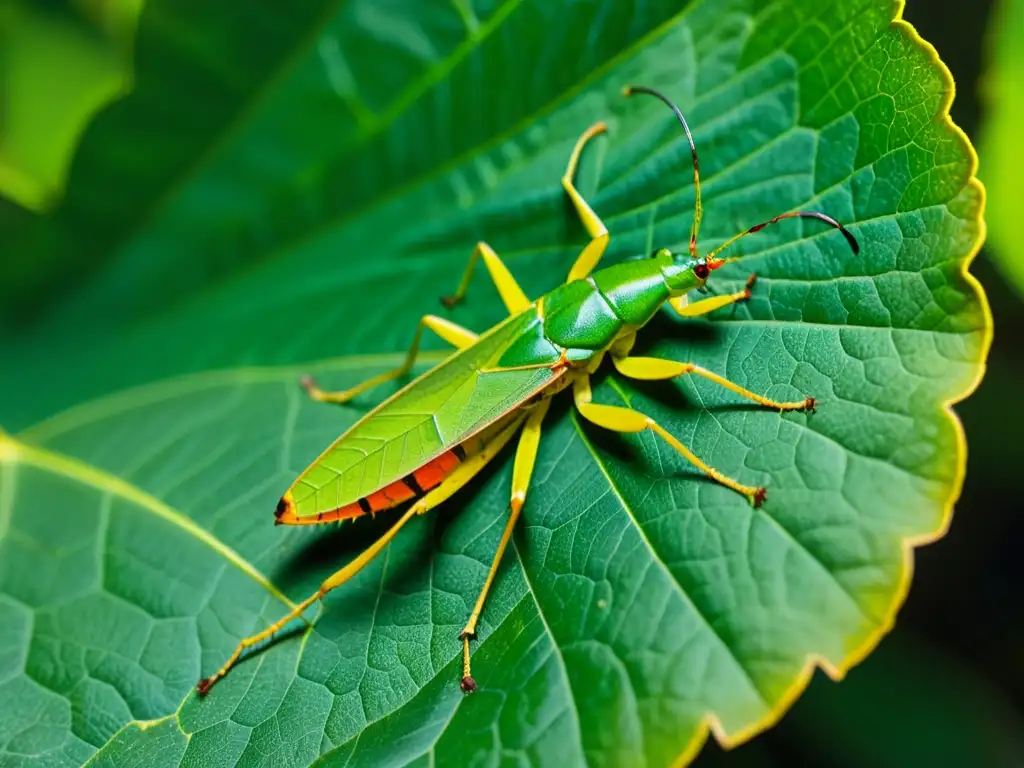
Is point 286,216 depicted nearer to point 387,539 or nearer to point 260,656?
point 387,539

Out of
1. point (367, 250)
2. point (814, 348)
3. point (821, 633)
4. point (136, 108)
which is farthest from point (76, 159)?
point (821, 633)

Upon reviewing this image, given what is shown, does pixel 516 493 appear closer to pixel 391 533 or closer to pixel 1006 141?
pixel 391 533

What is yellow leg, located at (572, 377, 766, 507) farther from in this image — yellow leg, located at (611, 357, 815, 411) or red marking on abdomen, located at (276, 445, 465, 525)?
red marking on abdomen, located at (276, 445, 465, 525)

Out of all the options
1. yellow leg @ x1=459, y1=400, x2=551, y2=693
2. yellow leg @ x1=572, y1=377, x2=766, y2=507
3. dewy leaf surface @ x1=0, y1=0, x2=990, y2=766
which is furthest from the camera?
yellow leg @ x1=459, y1=400, x2=551, y2=693

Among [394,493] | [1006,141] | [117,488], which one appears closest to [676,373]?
[394,493]

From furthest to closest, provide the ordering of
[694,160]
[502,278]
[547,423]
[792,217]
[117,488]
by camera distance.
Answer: [117,488], [502,278], [547,423], [694,160], [792,217]

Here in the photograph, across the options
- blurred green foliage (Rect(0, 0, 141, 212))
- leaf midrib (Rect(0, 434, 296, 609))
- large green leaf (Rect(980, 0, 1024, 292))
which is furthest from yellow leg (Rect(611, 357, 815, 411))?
blurred green foliage (Rect(0, 0, 141, 212))

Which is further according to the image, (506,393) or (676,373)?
(506,393)
